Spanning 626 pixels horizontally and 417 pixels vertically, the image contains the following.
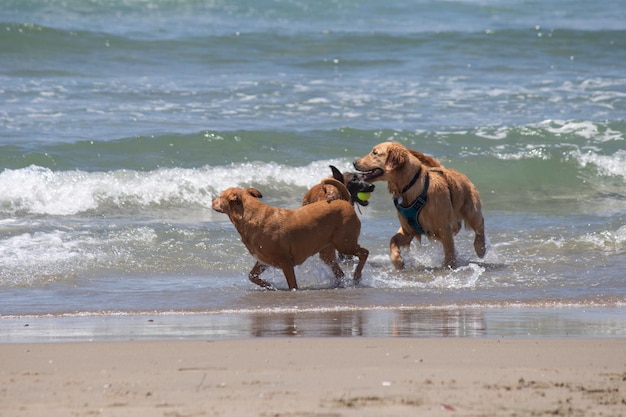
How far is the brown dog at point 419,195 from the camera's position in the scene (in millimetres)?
9320

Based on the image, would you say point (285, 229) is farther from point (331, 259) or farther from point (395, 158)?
point (395, 158)

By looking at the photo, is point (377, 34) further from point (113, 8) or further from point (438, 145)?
point (438, 145)

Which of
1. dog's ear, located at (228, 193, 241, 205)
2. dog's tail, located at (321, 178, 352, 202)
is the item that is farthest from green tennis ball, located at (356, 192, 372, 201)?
dog's ear, located at (228, 193, 241, 205)

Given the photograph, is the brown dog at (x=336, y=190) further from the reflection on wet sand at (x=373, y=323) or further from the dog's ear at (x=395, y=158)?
the reflection on wet sand at (x=373, y=323)

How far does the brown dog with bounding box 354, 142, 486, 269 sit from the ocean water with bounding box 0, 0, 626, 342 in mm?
352

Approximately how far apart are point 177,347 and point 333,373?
112cm

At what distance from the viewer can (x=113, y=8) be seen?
27.6 meters

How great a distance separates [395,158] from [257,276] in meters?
1.68

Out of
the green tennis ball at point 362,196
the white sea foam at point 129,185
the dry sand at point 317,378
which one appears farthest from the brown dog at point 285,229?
the white sea foam at point 129,185

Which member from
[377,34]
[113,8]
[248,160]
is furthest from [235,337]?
[113,8]

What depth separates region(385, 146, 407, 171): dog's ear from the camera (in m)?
9.29

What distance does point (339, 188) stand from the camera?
919cm

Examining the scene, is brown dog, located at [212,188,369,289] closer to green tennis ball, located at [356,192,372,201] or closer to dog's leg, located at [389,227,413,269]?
dog's leg, located at [389,227,413,269]

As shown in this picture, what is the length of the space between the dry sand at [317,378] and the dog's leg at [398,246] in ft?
11.1
